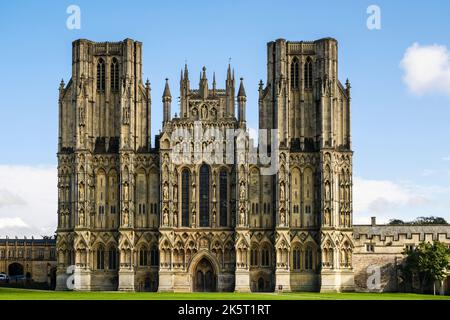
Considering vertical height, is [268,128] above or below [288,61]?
below

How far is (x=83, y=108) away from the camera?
11012 cm

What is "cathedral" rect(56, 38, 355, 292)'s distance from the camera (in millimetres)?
107500

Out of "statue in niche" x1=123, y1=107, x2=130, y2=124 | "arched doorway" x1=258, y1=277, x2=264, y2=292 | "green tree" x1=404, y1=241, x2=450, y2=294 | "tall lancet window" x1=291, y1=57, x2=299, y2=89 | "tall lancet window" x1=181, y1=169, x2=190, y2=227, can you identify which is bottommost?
"arched doorway" x1=258, y1=277, x2=264, y2=292

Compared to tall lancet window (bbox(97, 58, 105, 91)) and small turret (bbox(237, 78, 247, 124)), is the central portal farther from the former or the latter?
tall lancet window (bbox(97, 58, 105, 91))

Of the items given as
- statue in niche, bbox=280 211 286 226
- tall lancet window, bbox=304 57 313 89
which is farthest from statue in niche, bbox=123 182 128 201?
tall lancet window, bbox=304 57 313 89

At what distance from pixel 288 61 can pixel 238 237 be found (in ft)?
71.9

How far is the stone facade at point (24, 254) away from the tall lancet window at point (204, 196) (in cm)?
3702

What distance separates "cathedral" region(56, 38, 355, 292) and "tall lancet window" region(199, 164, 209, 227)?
117 millimetres

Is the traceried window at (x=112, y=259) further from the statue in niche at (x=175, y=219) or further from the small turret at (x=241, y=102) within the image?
the small turret at (x=241, y=102)

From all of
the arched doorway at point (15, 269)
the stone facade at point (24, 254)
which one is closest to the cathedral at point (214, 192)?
the stone facade at point (24, 254)

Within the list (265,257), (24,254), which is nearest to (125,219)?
(265,257)

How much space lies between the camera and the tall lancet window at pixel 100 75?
112812mm

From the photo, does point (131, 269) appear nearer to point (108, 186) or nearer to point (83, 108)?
point (108, 186)
